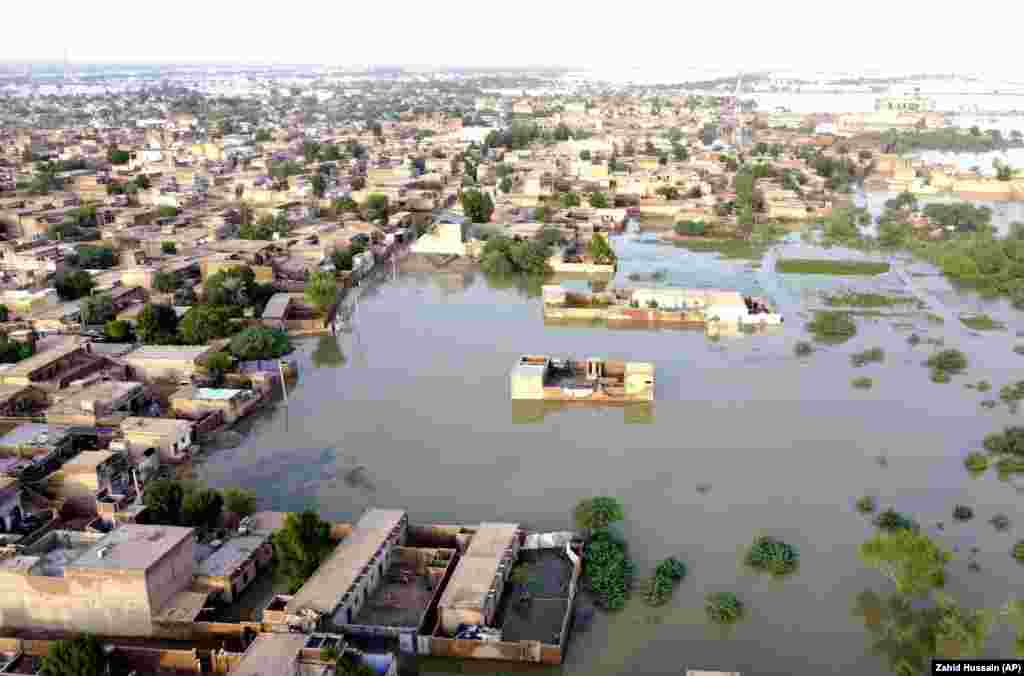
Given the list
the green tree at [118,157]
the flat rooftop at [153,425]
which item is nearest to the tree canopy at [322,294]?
the flat rooftop at [153,425]

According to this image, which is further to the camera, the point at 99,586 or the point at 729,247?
the point at 729,247

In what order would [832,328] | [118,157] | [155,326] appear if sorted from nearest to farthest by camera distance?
[155,326] < [832,328] < [118,157]

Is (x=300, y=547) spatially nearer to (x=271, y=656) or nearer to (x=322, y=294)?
(x=271, y=656)

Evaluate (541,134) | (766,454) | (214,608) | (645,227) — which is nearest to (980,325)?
(766,454)

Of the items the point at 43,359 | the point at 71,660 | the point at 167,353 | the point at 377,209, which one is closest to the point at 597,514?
the point at 71,660

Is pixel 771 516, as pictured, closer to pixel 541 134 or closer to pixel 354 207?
pixel 354 207

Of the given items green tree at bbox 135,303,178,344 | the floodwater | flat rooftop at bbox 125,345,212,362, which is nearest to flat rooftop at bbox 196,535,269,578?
the floodwater

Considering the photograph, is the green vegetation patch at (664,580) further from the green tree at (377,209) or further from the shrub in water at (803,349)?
the green tree at (377,209)
